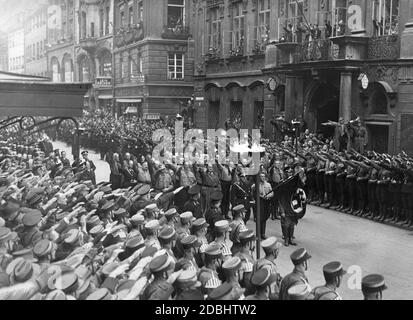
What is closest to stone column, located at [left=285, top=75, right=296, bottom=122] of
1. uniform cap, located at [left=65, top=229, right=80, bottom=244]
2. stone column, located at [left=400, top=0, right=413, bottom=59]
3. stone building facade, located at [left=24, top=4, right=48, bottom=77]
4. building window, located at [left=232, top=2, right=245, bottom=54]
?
building window, located at [left=232, top=2, right=245, bottom=54]

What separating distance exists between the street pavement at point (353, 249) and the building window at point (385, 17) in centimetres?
794

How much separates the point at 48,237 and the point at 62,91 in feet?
11.9

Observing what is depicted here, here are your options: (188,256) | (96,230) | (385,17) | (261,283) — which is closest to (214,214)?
(96,230)

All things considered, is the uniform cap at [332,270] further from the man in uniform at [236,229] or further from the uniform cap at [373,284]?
the man in uniform at [236,229]

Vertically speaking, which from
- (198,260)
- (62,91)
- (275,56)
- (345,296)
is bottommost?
(345,296)

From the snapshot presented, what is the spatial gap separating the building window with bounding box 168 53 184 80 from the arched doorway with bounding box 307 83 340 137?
Answer: 1527 centimetres

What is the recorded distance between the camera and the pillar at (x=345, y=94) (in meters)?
22.6

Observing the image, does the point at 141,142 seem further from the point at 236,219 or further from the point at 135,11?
the point at 135,11

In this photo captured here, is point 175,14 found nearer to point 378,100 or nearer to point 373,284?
point 378,100

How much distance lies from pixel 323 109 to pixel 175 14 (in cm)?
1669

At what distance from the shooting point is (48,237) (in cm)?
810

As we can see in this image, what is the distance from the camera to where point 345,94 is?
22.7 meters
